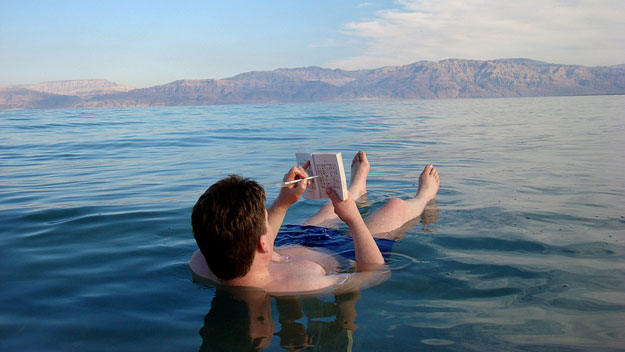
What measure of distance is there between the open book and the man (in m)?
0.07

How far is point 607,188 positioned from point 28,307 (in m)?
Result: 6.19

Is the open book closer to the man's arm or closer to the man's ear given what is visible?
the man's arm

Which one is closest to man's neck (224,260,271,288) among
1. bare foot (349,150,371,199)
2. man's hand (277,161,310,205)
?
man's hand (277,161,310,205)

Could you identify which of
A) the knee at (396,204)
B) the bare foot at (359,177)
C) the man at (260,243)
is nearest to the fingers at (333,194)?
the man at (260,243)

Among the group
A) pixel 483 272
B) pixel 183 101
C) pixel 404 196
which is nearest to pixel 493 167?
pixel 404 196

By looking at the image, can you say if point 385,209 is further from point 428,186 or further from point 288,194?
point 288,194

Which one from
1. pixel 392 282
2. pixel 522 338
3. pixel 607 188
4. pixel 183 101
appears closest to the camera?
pixel 522 338

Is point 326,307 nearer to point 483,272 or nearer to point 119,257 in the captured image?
point 483,272

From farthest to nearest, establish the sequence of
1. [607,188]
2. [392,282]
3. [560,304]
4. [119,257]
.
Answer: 1. [607,188]
2. [119,257]
3. [392,282]
4. [560,304]

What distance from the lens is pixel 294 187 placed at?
112 inches

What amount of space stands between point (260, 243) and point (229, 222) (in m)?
0.24

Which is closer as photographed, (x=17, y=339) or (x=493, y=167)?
(x=17, y=339)

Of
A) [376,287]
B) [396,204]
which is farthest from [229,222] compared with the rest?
[396,204]

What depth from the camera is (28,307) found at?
2678 mm
